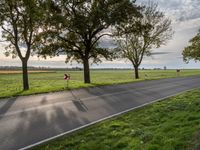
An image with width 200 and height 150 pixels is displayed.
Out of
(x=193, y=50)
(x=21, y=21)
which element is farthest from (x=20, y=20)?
(x=193, y=50)

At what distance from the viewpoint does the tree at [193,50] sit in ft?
207

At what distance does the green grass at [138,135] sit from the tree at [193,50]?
56861 mm

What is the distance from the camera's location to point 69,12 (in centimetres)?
2748

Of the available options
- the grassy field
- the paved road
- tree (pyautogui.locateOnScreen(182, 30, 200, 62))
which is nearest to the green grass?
the paved road

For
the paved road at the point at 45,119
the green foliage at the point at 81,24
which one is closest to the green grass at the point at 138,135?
the paved road at the point at 45,119

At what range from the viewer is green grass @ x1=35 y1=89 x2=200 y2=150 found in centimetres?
628

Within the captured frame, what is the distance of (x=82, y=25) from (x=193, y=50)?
4674 cm

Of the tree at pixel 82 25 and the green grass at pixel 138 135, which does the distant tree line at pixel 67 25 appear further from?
the green grass at pixel 138 135

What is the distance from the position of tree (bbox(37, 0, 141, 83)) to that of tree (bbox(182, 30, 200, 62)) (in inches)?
1584

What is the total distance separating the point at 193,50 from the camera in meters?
65.3

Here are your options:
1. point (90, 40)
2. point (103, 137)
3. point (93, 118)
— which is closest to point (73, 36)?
point (90, 40)

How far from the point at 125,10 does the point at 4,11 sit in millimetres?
11610

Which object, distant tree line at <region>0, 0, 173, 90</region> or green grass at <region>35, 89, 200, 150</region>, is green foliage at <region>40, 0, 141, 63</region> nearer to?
distant tree line at <region>0, 0, 173, 90</region>

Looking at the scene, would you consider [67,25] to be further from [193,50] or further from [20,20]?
[193,50]
